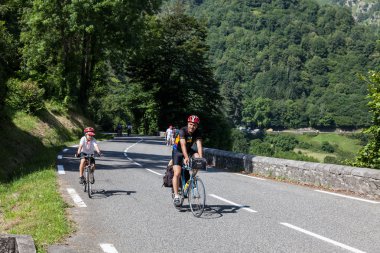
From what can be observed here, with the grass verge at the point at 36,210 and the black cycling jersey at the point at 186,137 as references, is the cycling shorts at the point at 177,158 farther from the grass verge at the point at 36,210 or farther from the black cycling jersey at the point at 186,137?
the grass verge at the point at 36,210

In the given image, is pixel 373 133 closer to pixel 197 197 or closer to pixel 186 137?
pixel 186 137

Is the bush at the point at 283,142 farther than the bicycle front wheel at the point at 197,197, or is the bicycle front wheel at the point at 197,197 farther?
the bush at the point at 283,142

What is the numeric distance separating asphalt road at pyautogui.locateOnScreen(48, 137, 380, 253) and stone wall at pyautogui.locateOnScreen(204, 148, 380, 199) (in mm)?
717

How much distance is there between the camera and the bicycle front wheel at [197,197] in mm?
8836

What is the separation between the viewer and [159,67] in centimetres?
5531

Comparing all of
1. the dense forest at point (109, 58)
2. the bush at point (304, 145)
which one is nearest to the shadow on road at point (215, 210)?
the dense forest at point (109, 58)

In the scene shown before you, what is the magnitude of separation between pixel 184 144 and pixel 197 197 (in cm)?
103

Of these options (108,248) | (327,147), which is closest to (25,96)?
(108,248)

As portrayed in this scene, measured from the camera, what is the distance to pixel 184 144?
9031 mm

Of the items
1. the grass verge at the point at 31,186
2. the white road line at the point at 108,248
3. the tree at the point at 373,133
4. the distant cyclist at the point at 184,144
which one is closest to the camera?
the white road line at the point at 108,248

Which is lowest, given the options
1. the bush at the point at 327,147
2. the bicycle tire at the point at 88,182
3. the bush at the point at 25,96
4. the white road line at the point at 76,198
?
the bush at the point at 327,147

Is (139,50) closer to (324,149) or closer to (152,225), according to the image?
(152,225)

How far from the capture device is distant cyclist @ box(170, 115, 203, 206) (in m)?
9.07

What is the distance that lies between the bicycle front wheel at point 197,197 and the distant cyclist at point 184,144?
0.36 metres
